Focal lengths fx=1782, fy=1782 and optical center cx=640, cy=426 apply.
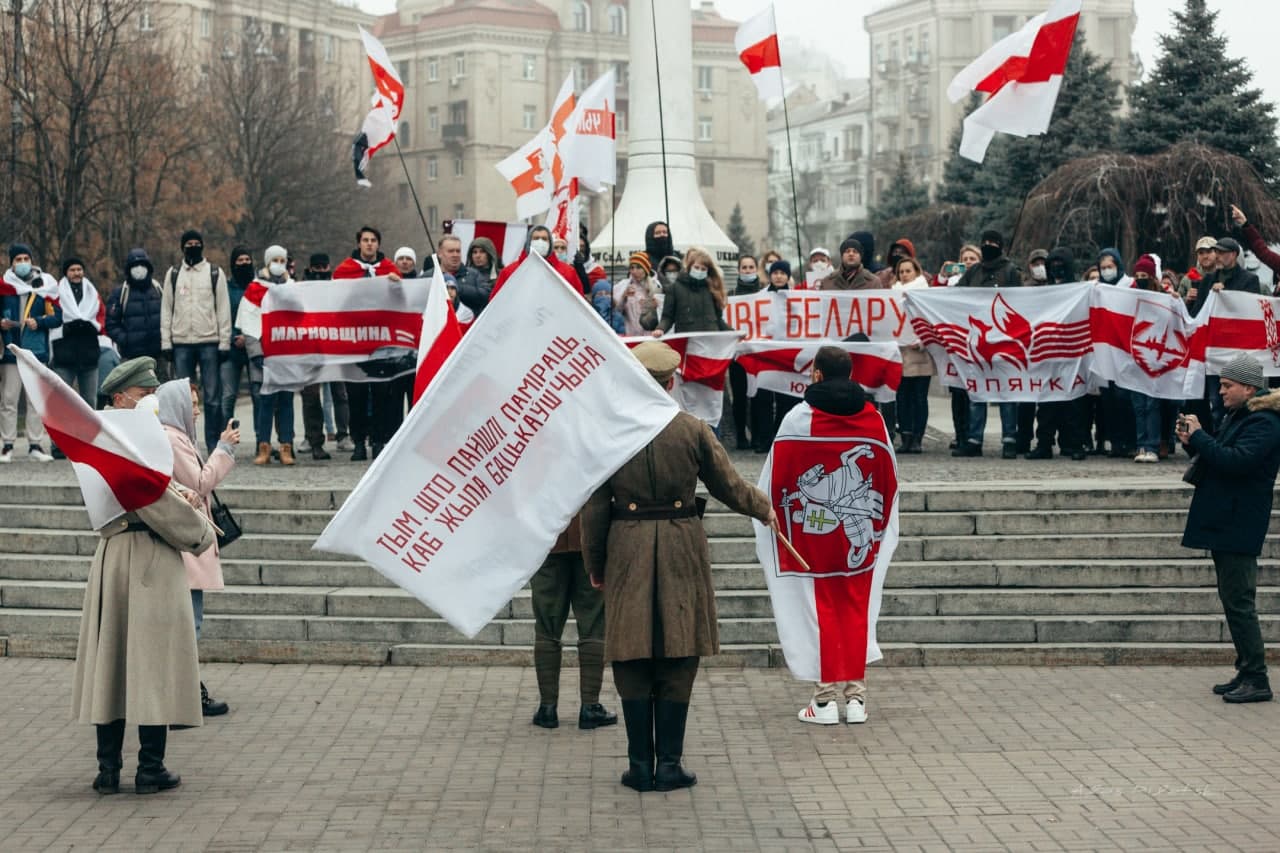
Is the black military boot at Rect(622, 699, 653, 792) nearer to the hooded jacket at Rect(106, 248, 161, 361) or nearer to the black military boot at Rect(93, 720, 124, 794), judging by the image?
the black military boot at Rect(93, 720, 124, 794)

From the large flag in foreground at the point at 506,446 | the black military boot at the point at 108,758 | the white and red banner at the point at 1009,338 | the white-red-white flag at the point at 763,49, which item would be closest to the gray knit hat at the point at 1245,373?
the large flag in foreground at the point at 506,446

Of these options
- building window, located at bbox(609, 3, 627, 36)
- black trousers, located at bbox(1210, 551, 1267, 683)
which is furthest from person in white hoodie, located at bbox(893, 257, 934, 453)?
building window, located at bbox(609, 3, 627, 36)

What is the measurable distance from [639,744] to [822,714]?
1.68 meters

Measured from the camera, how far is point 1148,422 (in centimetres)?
1523

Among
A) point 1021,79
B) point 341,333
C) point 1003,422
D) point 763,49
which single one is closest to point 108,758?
point 341,333

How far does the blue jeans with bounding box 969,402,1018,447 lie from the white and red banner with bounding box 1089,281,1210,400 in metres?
0.88

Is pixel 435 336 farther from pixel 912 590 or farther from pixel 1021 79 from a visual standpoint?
pixel 1021 79

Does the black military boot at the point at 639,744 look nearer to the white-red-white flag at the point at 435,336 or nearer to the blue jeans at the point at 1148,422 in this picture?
the white-red-white flag at the point at 435,336

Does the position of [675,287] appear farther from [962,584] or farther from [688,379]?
[962,584]

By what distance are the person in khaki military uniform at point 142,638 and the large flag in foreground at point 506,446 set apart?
111 centimetres

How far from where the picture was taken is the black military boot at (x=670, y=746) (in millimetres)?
7906

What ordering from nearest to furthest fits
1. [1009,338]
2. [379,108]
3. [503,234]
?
[1009,338] < [379,108] < [503,234]

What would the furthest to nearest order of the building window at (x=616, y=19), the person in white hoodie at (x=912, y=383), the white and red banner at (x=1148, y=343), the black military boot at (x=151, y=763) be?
the building window at (x=616, y=19)
the person in white hoodie at (x=912, y=383)
the white and red banner at (x=1148, y=343)
the black military boot at (x=151, y=763)

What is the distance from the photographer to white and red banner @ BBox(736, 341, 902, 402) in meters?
15.4
